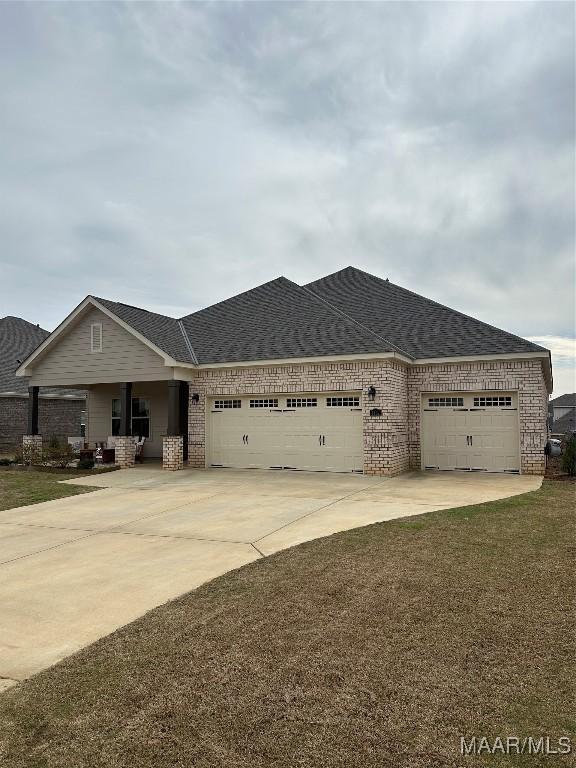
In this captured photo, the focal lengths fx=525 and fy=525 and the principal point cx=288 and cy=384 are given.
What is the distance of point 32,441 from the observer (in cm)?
1895

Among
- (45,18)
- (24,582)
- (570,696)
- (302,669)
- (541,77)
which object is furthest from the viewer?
(45,18)

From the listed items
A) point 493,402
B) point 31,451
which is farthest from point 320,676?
point 31,451

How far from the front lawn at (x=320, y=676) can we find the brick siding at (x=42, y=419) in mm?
22529

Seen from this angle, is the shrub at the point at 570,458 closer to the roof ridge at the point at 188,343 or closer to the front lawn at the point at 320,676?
the front lawn at the point at 320,676

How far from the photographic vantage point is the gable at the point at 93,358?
1727 cm

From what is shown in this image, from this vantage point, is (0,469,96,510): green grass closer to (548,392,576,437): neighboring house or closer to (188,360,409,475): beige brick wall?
(188,360,409,475): beige brick wall

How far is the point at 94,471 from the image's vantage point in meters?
16.7

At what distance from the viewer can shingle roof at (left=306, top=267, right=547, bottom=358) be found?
15.9m

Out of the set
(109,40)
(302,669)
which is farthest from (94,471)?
(302,669)

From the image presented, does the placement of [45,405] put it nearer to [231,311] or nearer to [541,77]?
[231,311]

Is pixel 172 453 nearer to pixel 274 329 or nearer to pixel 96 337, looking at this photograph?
pixel 96 337

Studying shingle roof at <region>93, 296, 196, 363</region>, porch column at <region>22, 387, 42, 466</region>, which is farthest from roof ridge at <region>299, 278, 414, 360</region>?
porch column at <region>22, 387, 42, 466</region>

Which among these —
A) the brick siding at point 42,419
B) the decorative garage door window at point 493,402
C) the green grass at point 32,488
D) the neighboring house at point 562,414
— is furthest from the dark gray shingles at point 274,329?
the neighboring house at point 562,414

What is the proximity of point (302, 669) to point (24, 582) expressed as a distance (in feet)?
12.4
